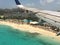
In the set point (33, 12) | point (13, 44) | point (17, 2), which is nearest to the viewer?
point (13, 44)

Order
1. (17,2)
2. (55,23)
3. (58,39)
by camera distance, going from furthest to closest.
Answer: (17,2)
(58,39)
(55,23)

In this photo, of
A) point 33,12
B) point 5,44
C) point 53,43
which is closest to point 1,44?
point 5,44

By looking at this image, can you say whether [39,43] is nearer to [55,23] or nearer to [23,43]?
[23,43]

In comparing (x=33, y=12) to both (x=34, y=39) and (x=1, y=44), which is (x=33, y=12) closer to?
(x=34, y=39)

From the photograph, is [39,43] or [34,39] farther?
[34,39]

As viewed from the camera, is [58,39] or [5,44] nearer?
[5,44]

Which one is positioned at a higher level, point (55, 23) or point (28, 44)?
point (55, 23)

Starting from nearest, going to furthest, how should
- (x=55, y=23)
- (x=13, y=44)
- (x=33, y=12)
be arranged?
1. (x=55, y=23)
2. (x=13, y=44)
3. (x=33, y=12)

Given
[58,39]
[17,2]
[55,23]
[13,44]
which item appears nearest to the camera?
[55,23]

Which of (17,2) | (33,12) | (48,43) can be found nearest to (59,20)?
(48,43)
